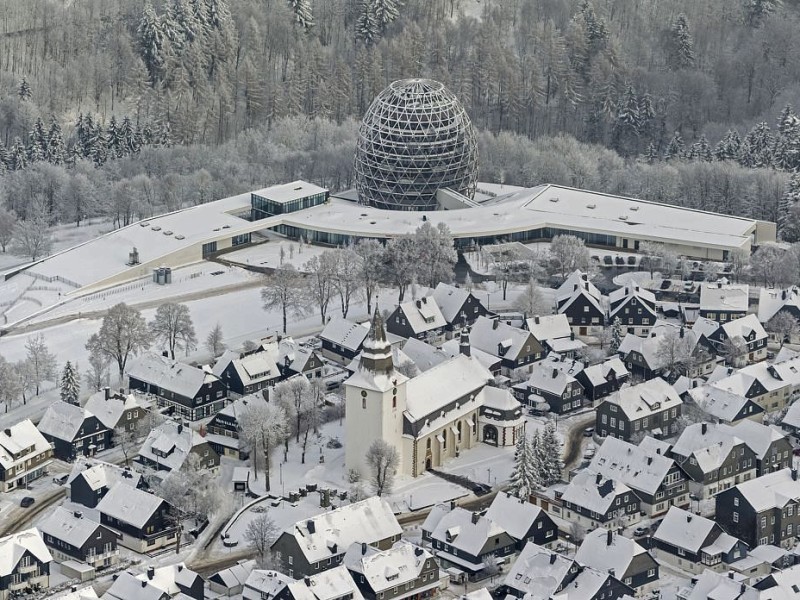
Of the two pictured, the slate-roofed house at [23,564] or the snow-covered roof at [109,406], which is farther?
the snow-covered roof at [109,406]

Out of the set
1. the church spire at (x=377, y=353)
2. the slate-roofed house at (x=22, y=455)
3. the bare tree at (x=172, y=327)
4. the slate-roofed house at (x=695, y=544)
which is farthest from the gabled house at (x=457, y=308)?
the slate-roofed house at (x=695, y=544)

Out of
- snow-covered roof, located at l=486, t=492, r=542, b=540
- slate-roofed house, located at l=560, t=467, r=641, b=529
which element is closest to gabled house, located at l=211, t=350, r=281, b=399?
snow-covered roof, located at l=486, t=492, r=542, b=540

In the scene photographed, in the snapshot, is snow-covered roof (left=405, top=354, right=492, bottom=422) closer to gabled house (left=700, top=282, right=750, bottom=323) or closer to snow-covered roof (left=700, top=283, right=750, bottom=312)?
gabled house (left=700, top=282, right=750, bottom=323)

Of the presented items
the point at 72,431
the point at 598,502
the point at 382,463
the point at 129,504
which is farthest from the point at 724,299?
the point at 129,504

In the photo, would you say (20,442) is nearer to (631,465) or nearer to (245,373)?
(245,373)

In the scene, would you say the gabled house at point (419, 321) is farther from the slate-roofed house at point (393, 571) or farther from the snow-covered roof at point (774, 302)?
the slate-roofed house at point (393, 571)

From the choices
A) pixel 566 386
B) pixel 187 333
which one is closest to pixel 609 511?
pixel 566 386
